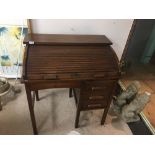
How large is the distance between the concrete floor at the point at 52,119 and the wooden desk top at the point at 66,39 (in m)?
0.75

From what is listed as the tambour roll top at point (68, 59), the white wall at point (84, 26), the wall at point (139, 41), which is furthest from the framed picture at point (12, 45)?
the wall at point (139, 41)

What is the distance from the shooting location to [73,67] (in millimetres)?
1186

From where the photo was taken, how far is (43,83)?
1158 millimetres

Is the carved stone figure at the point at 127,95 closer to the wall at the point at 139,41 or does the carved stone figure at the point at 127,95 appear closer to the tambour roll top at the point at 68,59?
the tambour roll top at the point at 68,59

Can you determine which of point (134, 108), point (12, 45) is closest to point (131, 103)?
point (134, 108)

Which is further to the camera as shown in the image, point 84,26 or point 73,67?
point 84,26

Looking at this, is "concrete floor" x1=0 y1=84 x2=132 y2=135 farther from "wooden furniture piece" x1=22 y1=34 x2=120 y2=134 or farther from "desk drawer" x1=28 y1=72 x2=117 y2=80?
"desk drawer" x1=28 y1=72 x2=117 y2=80

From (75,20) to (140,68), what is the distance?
1478 millimetres

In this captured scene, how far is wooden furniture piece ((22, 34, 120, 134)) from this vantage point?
3.72 ft

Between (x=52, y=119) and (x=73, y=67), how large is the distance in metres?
0.73

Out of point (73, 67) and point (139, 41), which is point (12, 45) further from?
point (139, 41)

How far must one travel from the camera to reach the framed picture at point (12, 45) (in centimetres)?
164
